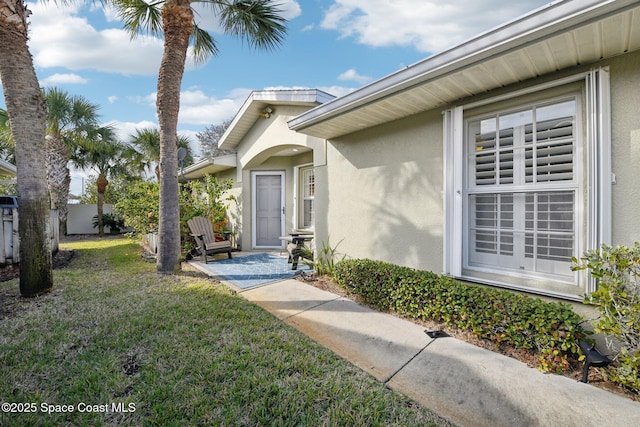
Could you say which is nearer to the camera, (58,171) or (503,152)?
(503,152)

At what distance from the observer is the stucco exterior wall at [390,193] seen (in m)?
4.62

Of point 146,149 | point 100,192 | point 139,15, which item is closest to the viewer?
point 139,15

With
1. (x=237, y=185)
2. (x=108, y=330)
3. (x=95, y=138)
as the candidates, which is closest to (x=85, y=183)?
(x=95, y=138)

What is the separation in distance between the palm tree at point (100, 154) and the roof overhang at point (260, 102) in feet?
28.6

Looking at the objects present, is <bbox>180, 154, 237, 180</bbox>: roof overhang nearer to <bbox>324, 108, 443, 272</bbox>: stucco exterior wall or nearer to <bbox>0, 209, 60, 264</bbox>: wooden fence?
<bbox>0, 209, 60, 264</bbox>: wooden fence

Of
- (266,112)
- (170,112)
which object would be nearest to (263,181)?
(266,112)

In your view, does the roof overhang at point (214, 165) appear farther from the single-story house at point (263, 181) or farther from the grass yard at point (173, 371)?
the grass yard at point (173, 371)

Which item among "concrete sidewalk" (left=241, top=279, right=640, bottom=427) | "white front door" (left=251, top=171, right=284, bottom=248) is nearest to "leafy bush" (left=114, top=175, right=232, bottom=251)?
"white front door" (left=251, top=171, right=284, bottom=248)

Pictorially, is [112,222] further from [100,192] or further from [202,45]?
[202,45]

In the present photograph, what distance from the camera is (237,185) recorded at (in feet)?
34.6

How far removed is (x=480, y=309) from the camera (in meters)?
3.45

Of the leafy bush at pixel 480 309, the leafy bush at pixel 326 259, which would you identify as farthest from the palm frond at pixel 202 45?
the leafy bush at pixel 480 309

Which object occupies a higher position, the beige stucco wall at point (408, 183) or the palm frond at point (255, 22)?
the palm frond at point (255, 22)

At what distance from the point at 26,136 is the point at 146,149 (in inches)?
458
